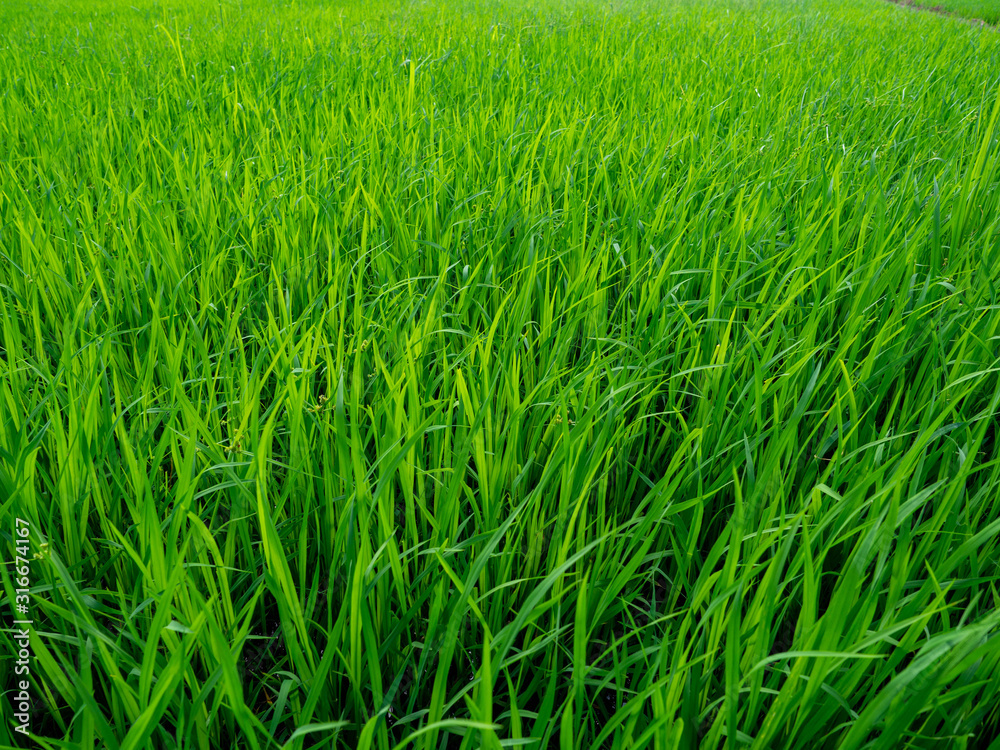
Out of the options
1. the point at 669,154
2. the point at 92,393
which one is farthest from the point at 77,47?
the point at 92,393

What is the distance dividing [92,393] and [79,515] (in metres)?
0.15

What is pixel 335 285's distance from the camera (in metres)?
1.13

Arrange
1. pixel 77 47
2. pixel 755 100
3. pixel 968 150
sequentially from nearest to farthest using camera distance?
pixel 968 150 < pixel 755 100 < pixel 77 47

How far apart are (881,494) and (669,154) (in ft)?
4.85

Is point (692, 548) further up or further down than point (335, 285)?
further down

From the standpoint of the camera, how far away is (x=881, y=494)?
640 millimetres

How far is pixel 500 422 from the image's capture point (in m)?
0.93

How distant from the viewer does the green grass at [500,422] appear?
0.57 meters

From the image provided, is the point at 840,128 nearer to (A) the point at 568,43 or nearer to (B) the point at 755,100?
(B) the point at 755,100

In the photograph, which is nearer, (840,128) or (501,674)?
(501,674)

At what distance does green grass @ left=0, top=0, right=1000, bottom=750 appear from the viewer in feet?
1.86

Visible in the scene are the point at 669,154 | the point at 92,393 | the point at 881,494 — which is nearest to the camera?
the point at 881,494

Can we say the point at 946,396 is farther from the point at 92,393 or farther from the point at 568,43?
the point at 568,43

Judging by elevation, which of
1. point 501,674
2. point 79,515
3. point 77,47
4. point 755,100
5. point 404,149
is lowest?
point 501,674
